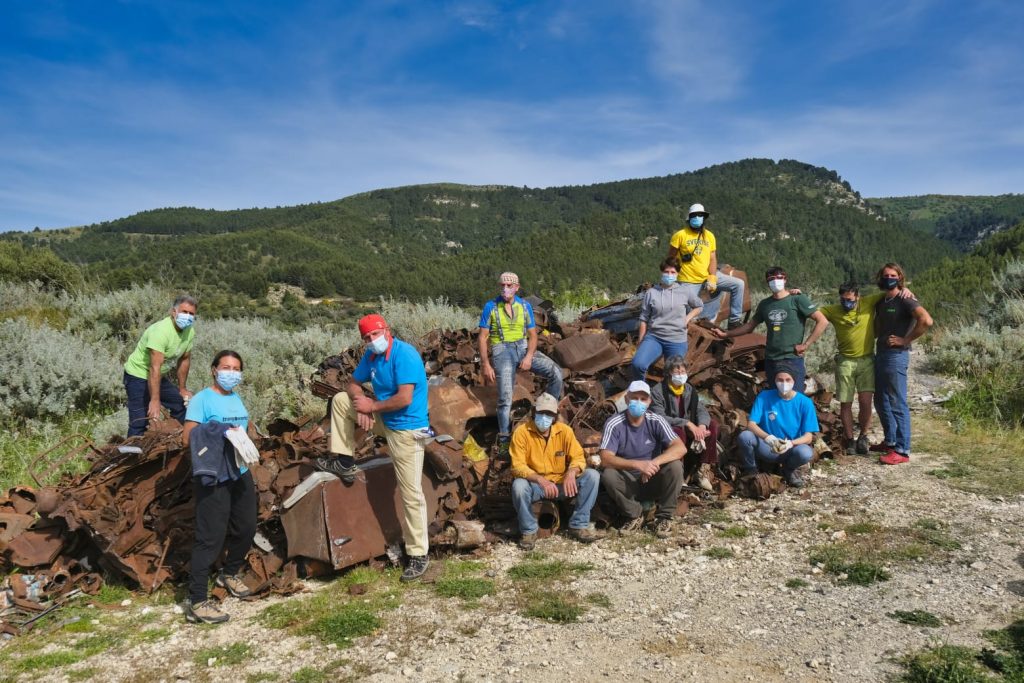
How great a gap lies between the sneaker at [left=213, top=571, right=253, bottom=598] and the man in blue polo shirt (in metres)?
1.20

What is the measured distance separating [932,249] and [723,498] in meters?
99.9

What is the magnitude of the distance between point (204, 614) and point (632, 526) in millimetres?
3606

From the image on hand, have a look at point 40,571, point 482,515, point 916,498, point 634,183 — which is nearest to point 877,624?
point 916,498

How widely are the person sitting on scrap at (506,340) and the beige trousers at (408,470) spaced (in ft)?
6.33

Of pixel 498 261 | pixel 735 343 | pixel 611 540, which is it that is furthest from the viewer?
pixel 498 261

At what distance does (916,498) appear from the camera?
20.9ft

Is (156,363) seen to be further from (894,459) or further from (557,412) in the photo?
(894,459)

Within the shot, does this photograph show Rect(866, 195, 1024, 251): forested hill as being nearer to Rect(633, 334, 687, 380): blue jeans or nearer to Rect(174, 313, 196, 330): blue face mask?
Rect(633, 334, 687, 380): blue jeans

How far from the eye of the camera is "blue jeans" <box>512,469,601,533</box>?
19.0 ft

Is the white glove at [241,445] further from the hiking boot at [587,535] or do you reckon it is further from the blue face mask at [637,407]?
the blue face mask at [637,407]

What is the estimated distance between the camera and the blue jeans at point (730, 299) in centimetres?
957

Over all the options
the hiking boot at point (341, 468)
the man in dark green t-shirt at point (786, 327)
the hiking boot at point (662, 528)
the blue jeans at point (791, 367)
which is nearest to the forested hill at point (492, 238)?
the man in dark green t-shirt at point (786, 327)

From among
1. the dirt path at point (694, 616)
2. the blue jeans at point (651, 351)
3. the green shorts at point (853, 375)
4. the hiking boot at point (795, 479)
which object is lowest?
→ the dirt path at point (694, 616)

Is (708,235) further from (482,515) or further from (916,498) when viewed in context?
(482,515)
